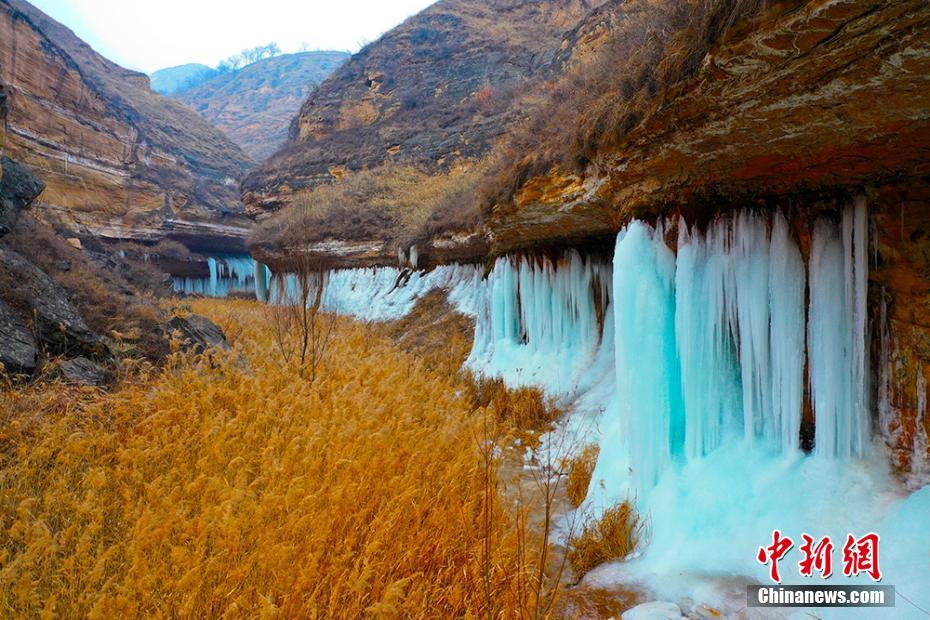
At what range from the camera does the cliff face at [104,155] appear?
2075cm

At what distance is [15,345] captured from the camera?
457 centimetres

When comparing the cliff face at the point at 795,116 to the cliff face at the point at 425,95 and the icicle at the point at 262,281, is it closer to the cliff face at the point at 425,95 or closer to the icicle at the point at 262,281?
the cliff face at the point at 425,95

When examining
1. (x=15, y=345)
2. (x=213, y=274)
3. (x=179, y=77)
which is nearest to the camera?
(x=15, y=345)

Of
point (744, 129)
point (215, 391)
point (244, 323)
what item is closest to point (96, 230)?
point (244, 323)

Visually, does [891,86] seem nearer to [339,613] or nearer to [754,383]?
[754,383]

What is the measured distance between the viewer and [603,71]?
187 inches

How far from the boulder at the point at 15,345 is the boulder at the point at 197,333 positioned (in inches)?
75.6

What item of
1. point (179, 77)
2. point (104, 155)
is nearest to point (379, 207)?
point (104, 155)

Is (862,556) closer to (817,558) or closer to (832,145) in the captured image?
(817,558)

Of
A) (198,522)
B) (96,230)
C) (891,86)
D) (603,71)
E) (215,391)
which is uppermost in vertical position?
(96,230)

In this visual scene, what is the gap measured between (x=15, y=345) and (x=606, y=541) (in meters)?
6.01

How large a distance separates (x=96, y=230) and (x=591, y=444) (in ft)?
96.6

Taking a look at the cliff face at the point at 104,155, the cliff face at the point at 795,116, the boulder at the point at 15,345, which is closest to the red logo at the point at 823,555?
the cliff face at the point at 795,116

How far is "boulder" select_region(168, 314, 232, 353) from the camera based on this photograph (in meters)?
7.11
